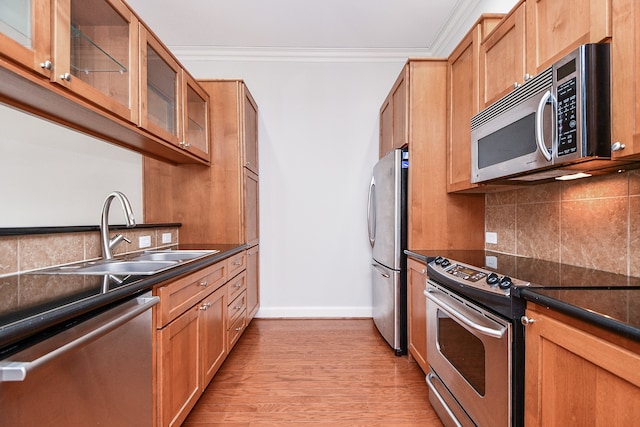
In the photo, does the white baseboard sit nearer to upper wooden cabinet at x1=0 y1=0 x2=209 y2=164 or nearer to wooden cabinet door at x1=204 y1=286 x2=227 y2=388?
wooden cabinet door at x1=204 y1=286 x2=227 y2=388

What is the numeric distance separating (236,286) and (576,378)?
7.01 ft

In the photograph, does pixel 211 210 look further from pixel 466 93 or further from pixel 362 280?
pixel 466 93

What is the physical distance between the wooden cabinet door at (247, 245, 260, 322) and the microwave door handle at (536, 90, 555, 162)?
2.37 m

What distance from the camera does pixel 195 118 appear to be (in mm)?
2463

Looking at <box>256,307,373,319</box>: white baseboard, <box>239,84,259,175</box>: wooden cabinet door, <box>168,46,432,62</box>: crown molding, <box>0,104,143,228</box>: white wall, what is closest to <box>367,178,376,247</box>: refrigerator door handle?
<box>256,307,373,319</box>: white baseboard

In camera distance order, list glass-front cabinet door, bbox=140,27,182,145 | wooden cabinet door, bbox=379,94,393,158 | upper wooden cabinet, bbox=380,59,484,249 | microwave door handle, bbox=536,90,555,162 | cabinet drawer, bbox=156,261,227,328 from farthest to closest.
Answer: wooden cabinet door, bbox=379,94,393,158, upper wooden cabinet, bbox=380,59,484,249, glass-front cabinet door, bbox=140,27,182,145, cabinet drawer, bbox=156,261,227,328, microwave door handle, bbox=536,90,555,162

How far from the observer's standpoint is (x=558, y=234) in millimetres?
1660

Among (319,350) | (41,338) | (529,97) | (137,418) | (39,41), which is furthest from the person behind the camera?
(319,350)

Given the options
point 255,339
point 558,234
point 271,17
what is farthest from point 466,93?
point 255,339

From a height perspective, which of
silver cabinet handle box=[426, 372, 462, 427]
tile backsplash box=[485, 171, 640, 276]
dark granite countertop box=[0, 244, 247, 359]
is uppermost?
tile backsplash box=[485, 171, 640, 276]

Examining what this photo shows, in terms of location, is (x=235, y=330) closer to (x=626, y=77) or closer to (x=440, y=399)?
(x=440, y=399)

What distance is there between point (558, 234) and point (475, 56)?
3.84 ft

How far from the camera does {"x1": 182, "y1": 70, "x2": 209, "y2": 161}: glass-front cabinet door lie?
221 centimetres

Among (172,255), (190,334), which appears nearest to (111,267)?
(172,255)
